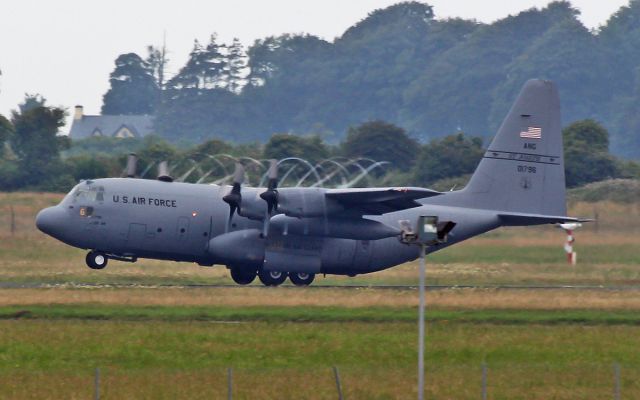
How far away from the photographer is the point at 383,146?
62.1 m

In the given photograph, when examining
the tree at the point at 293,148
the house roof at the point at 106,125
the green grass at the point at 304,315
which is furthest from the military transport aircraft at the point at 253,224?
the house roof at the point at 106,125

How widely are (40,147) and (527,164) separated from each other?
27920mm

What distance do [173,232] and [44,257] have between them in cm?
882

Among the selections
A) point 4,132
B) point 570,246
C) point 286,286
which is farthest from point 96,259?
point 4,132

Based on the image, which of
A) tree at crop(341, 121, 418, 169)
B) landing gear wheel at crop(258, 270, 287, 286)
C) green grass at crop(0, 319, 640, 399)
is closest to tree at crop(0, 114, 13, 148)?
tree at crop(341, 121, 418, 169)

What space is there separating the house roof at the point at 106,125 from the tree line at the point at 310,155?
65940 mm

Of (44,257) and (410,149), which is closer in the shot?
(44,257)

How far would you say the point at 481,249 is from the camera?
4225cm

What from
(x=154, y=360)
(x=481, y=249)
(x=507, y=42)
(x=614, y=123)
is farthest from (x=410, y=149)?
(x=507, y=42)

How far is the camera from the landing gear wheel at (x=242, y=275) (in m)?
36.0

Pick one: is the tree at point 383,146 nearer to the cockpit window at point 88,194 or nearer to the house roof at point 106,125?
the cockpit window at point 88,194

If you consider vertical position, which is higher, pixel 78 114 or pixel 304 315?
pixel 78 114

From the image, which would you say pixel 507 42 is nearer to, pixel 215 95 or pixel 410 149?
pixel 215 95

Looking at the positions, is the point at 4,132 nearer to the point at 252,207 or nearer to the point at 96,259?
the point at 96,259
